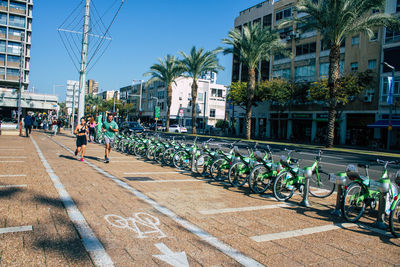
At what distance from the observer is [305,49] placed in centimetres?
4166

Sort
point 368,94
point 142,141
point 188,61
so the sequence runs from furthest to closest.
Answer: point 188,61 → point 368,94 → point 142,141

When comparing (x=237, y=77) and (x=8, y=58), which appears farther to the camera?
(x=8, y=58)

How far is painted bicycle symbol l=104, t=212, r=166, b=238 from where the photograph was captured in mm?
4487

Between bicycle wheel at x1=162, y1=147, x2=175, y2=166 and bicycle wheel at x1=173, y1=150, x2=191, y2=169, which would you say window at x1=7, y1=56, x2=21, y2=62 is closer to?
bicycle wheel at x1=162, y1=147, x2=175, y2=166

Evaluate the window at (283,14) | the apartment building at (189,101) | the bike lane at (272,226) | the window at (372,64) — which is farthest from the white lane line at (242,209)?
the apartment building at (189,101)

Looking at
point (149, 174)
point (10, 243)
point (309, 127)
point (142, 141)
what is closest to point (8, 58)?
point (309, 127)

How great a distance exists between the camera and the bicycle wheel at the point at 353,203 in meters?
5.65

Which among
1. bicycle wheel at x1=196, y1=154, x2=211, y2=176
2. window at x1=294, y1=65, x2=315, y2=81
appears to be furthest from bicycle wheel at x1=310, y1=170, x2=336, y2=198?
window at x1=294, y1=65, x2=315, y2=81

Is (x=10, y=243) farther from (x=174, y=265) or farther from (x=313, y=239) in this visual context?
(x=313, y=239)

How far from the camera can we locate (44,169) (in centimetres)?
932

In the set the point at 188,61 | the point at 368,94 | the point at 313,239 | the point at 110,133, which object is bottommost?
the point at 313,239

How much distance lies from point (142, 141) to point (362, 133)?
28.8m

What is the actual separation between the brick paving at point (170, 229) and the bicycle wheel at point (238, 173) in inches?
20.3

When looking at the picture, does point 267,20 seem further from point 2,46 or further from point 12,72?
point 2,46
